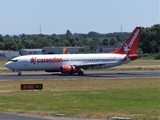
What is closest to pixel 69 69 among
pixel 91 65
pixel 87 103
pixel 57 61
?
pixel 57 61

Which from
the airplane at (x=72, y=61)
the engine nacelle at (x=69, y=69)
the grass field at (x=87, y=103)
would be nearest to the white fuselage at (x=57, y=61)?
the airplane at (x=72, y=61)

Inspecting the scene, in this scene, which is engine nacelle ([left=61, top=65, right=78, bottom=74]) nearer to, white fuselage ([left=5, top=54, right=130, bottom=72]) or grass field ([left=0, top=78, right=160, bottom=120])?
white fuselage ([left=5, top=54, right=130, bottom=72])

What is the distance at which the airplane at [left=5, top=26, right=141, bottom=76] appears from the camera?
6825 centimetres

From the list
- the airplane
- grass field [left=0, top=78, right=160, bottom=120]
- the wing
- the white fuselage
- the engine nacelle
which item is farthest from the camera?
the wing

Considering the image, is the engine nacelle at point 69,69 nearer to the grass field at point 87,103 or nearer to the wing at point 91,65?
the wing at point 91,65

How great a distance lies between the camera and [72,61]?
71.4m

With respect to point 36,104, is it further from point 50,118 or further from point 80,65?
point 80,65

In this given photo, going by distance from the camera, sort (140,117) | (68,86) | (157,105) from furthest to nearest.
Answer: (68,86) < (157,105) < (140,117)

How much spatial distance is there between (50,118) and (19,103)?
8194 mm

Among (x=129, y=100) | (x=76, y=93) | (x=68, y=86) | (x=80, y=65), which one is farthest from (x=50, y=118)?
(x=80, y=65)

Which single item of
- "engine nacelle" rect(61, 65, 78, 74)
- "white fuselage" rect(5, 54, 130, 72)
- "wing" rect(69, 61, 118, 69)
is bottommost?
"engine nacelle" rect(61, 65, 78, 74)

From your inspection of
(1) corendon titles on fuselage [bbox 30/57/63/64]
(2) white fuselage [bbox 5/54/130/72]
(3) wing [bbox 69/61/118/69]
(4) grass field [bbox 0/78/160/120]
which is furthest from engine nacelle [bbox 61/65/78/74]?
(4) grass field [bbox 0/78/160/120]

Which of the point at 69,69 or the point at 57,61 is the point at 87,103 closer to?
the point at 69,69

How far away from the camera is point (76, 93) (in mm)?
40500
